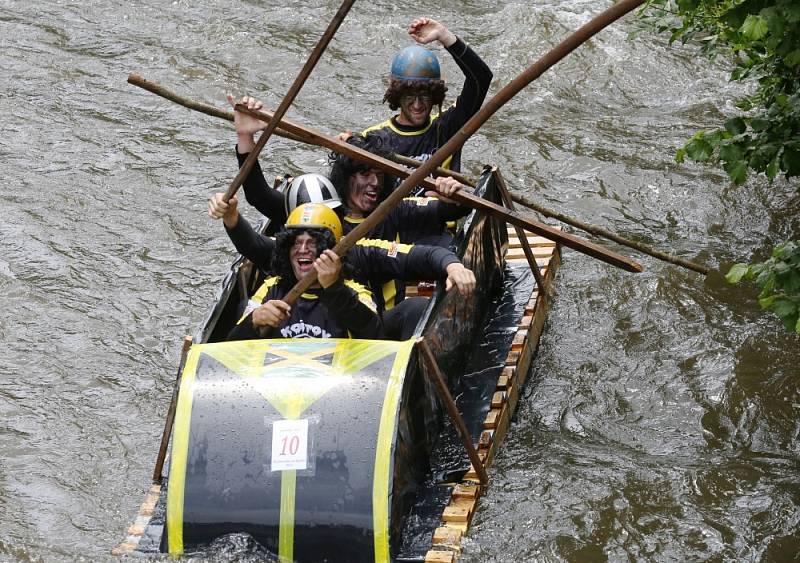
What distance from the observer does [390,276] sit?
23.6 feet

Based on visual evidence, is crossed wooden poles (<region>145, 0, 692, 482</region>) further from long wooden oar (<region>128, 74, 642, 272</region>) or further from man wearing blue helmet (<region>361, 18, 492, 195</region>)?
man wearing blue helmet (<region>361, 18, 492, 195</region>)

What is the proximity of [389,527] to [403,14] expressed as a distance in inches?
A: 383

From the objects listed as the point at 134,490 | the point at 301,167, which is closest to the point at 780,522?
the point at 134,490

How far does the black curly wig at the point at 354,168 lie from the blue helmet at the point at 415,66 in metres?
0.59

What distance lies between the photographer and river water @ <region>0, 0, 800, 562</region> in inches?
270

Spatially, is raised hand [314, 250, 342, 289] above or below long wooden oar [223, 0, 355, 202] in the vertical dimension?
below

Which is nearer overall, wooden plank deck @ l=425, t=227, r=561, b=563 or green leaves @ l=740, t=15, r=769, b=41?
green leaves @ l=740, t=15, r=769, b=41

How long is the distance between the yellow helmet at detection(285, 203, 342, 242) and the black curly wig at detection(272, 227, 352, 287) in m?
0.03

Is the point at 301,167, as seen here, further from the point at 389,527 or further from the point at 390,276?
the point at 389,527

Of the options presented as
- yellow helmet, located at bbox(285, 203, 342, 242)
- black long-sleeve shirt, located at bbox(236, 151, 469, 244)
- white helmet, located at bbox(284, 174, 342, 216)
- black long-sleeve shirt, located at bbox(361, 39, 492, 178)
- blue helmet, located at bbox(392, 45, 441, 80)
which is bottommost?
black long-sleeve shirt, located at bbox(236, 151, 469, 244)

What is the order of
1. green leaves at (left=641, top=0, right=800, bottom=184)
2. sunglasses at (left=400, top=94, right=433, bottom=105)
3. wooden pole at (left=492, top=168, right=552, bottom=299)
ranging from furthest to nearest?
sunglasses at (left=400, top=94, right=433, bottom=105) → wooden pole at (left=492, top=168, right=552, bottom=299) → green leaves at (left=641, top=0, right=800, bottom=184)

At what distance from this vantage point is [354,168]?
302 inches

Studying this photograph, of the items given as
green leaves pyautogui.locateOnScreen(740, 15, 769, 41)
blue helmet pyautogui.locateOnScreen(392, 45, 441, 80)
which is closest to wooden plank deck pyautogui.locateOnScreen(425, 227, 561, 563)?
blue helmet pyautogui.locateOnScreen(392, 45, 441, 80)

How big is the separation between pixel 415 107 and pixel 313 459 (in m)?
3.32
